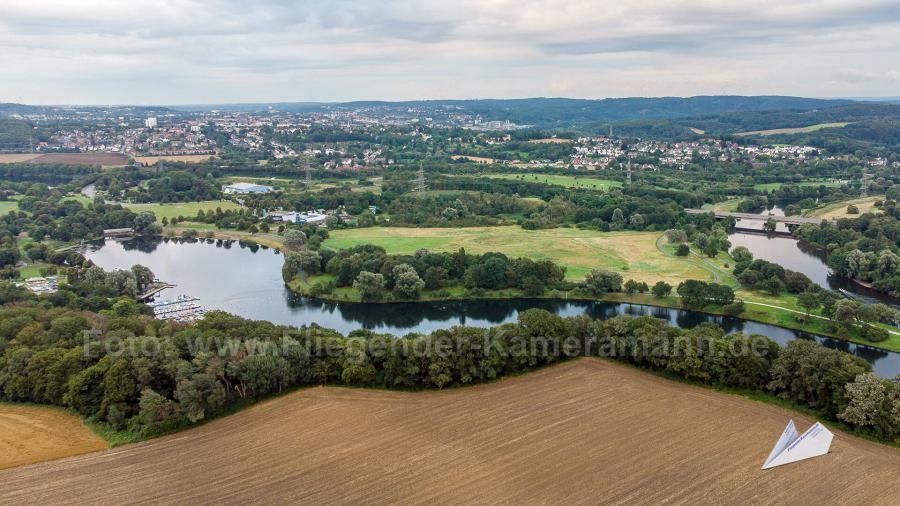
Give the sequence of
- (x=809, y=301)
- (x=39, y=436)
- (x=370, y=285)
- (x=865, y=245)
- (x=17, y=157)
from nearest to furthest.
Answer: (x=39, y=436) → (x=809, y=301) → (x=370, y=285) → (x=865, y=245) → (x=17, y=157)

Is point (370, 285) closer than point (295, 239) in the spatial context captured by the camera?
Yes

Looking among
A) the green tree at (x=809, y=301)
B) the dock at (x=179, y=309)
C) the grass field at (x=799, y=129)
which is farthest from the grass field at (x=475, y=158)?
the green tree at (x=809, y=301)

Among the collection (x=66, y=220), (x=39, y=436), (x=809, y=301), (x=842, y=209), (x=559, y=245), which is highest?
(x=66, y=220)

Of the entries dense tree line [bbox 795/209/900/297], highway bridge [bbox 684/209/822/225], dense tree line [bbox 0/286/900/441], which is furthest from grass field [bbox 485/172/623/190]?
dense tree line [bbox 0/286/900/441]

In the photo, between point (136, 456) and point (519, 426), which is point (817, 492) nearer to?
point (519, 426)

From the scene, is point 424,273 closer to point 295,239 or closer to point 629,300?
point 629,300

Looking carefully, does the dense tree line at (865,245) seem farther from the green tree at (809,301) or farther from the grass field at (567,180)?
the grass field at (567,180)

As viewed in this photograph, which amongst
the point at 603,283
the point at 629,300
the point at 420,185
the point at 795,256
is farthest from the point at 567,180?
the point at 629,300
